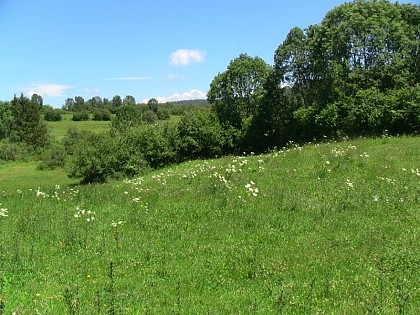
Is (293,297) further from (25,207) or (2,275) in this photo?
(25,207)

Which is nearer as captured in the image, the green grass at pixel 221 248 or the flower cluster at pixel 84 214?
the green grass at pixel 221 248

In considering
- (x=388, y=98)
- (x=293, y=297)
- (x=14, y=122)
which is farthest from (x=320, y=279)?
(x=14, y=122)

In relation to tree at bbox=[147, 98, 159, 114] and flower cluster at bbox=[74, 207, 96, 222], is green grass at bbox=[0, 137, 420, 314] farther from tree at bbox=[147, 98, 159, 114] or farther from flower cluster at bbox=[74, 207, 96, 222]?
tree at bbox=[147, 98, 159, 114]

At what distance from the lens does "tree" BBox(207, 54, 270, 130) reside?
146 feet

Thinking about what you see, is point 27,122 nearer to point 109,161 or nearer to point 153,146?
point 109,161

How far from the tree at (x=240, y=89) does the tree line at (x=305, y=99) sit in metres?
0.11

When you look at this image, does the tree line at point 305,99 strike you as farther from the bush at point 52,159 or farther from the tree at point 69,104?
the tree at point 69,104

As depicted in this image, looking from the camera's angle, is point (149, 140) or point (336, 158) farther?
point (149, 140)

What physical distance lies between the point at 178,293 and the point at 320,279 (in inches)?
98.2

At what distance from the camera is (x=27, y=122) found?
290ft

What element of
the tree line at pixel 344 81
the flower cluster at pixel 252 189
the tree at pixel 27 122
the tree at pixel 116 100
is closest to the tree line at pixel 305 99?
the tree line at pixel 344 81

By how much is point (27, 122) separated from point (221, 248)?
89990mm

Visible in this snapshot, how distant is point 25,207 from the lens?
482 inches

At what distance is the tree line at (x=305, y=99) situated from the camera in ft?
101
